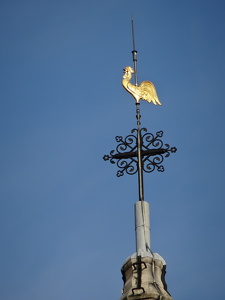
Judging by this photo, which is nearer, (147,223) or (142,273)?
(142,273)

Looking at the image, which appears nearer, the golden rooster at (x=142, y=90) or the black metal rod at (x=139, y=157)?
the black metal rod at (x=139, y=157)

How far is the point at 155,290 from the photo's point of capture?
46.7 ft

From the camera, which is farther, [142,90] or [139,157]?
[142,90]

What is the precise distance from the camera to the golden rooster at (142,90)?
19.2 meters

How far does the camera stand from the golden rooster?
19234 millimetres

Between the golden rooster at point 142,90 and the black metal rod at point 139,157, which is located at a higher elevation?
the golden rooster at point 142,90

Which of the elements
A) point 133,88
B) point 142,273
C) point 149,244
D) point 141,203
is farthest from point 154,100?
point 142,273

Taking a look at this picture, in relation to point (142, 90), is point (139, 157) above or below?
below

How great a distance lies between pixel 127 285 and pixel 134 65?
24.1ft

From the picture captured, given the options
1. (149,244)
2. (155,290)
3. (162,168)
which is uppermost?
(162,168)

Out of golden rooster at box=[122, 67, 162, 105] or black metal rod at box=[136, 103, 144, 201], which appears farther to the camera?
golden rooster at box=[122, 67, 162, 105]

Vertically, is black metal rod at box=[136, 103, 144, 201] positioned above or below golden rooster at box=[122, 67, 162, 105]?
below

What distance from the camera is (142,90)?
1934cm

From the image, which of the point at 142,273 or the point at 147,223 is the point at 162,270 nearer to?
the point at 142,273
